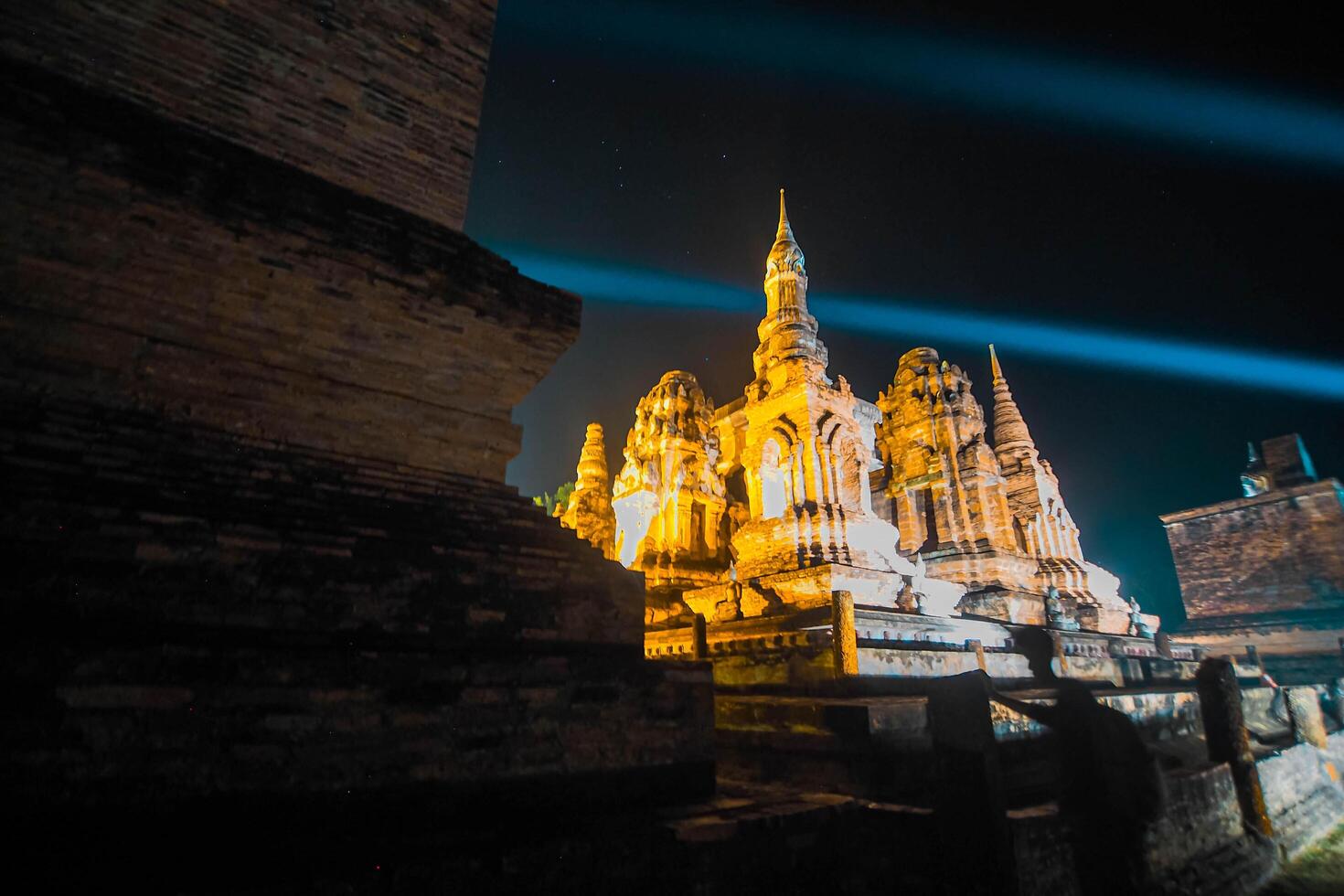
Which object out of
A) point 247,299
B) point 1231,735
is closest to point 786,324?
point 1231,735

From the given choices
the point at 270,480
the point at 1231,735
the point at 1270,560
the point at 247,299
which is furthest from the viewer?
the point at 1270,560

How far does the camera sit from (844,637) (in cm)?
820

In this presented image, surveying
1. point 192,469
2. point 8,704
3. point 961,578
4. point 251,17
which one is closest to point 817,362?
point 961,578

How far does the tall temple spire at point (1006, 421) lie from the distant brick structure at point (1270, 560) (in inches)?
456

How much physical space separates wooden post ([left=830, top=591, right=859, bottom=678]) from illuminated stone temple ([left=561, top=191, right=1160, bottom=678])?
0.03 m

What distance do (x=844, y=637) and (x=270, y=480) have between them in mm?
6819

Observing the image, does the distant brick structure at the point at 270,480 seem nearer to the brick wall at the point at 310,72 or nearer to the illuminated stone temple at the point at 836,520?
the brick wall at the point at 310,72

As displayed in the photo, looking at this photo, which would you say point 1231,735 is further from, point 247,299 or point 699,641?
point 247,299

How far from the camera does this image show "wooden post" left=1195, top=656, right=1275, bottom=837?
9453 mm

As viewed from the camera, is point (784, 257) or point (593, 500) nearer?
point (784, 257)

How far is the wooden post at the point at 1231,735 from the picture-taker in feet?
31.0

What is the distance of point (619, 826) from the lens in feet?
12.6

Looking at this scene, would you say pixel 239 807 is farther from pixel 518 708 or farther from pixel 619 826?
pixel 619 826

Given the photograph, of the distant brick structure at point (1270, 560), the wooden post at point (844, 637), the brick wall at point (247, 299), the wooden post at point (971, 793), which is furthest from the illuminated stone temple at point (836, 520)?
the distant brick structure at point (1270, 560)
